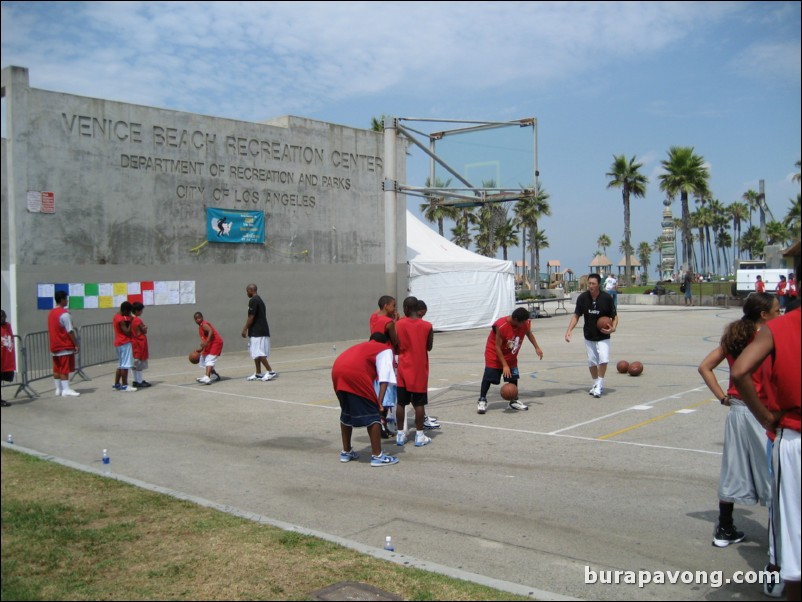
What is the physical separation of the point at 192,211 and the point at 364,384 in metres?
14.1

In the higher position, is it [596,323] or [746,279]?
[746,279]

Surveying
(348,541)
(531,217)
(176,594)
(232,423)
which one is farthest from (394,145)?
(531,217)

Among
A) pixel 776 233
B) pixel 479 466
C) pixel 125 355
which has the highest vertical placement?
pixel 776 233

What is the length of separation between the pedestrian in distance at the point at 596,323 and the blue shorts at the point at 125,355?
815 centimetres

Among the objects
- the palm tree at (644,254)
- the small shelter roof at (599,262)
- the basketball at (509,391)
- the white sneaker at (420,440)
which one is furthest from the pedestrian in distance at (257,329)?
the palm tree at (644,254)

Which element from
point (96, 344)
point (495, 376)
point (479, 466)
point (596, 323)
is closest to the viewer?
point (479, 466)

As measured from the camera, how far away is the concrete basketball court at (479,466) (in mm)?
5473

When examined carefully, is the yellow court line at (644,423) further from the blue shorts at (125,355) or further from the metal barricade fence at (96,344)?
the metal barricade fence at (96,344)

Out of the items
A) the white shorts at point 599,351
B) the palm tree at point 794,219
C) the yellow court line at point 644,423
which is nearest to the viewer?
the palm tree at point 794,219

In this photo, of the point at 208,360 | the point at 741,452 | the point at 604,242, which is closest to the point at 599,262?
the point at 604,242

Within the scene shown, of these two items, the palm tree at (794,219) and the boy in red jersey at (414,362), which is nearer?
the palm tree at (794,219)

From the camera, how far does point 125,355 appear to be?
1378 centimetres

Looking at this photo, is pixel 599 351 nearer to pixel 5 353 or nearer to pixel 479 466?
pixel 479 466

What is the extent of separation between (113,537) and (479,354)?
47.2ft
